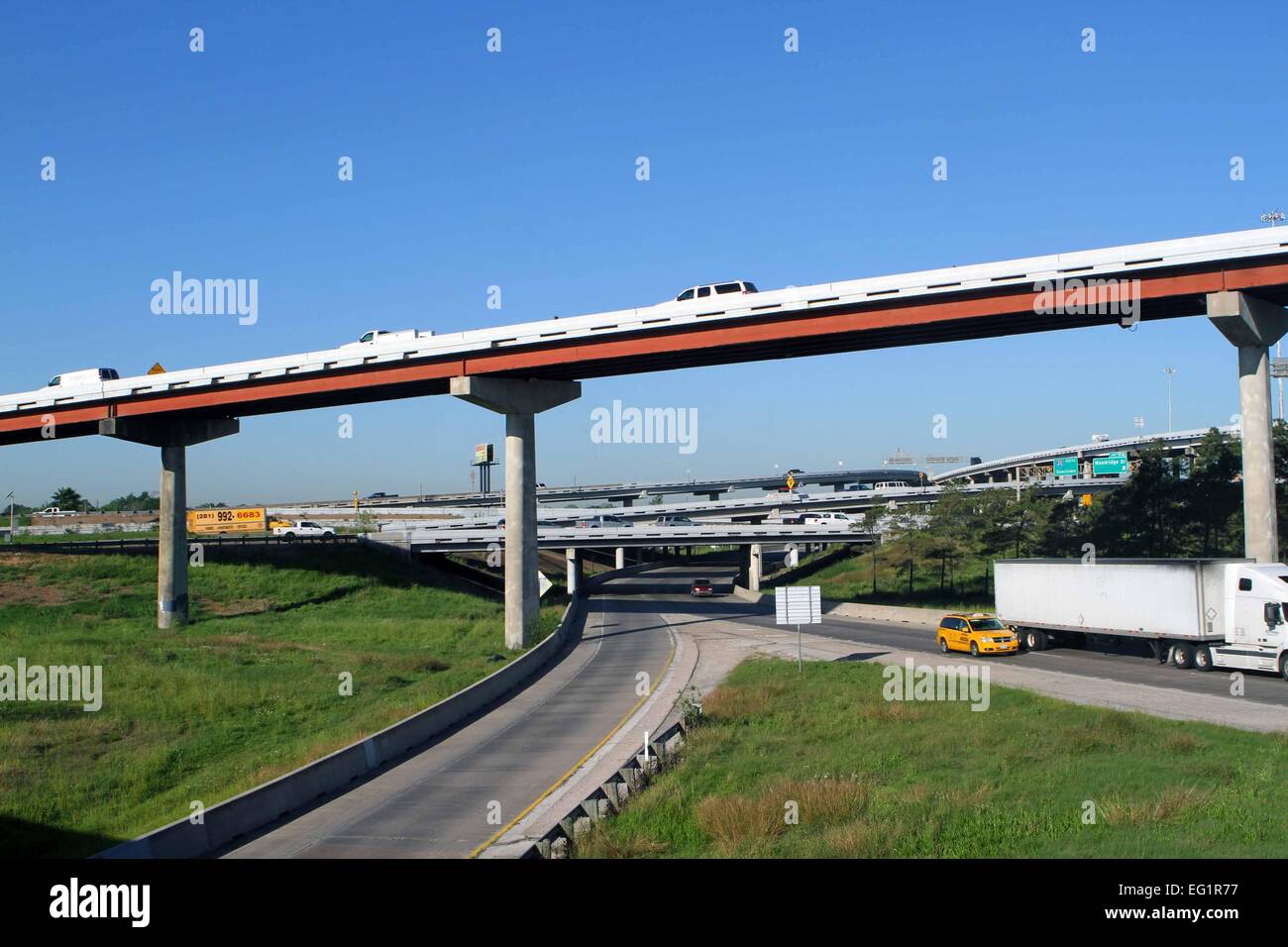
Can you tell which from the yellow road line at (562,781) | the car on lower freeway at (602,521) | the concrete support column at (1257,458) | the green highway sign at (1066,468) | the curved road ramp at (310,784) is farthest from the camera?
the green highway sign at (1066,468)

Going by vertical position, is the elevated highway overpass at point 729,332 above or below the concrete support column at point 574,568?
above

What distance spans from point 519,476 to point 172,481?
2676 centimetres

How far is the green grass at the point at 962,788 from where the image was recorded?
15734 mm

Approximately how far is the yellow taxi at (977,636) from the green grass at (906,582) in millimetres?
15802

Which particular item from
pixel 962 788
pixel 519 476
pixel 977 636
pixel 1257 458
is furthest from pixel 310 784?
pixel 1257 458

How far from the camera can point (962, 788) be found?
19.6 metres

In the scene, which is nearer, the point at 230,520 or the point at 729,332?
the point at 729,332

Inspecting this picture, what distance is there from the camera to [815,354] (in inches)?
2024

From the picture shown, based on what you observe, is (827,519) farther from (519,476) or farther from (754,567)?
(519,476)

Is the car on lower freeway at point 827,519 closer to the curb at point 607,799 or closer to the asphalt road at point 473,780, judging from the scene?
the asphalt road at point 473,780

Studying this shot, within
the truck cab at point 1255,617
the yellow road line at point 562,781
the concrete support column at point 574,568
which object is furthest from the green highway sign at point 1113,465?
the yellow road line at point 562,781
